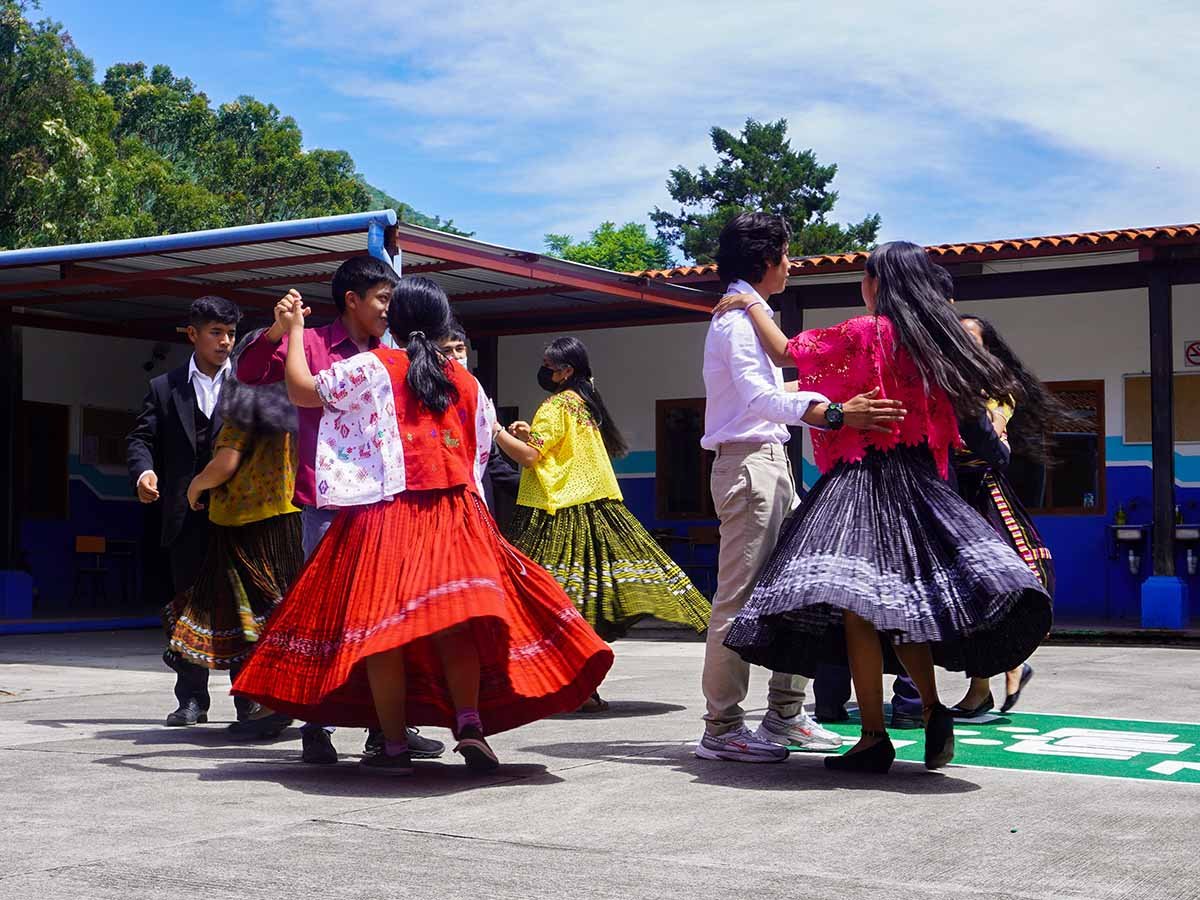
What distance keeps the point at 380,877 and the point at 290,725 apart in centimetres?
293

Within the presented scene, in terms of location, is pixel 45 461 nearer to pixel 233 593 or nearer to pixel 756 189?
pixel 233 593

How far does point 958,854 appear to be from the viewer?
3.57 metres

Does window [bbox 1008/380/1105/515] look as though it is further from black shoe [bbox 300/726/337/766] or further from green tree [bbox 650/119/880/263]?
green tree [bbox 650/119/880/263]

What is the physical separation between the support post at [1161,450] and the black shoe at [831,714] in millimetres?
7653

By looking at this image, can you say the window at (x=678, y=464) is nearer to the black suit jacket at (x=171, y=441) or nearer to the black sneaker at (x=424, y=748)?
the black suit jacket at (x=171, y=441)

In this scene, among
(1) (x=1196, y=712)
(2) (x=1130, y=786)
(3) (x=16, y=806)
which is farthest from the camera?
(1) (x=1196, y=712)

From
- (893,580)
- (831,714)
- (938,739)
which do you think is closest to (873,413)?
(893,580)

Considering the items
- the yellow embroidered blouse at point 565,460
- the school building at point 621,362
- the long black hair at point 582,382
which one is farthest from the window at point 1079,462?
the yellow embroidered blouse at point 565,460

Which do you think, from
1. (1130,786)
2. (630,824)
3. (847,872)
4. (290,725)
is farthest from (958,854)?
(290,725)

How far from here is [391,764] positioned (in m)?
4.73

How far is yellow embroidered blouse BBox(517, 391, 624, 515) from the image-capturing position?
714 centimetres

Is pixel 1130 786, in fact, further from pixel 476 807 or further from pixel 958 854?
pixel 476 807

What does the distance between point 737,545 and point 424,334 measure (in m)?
1.21

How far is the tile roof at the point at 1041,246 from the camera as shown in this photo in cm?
1273
